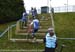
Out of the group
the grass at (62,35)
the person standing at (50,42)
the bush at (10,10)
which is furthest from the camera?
the bush at (10,10)

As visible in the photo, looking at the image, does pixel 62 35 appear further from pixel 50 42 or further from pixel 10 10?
pixel 10 10

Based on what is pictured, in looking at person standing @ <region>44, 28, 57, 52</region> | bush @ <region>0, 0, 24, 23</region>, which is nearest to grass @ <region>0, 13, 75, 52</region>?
bush @ <region>0, 0, 24, 23</region>

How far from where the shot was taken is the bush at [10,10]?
36.8 metres

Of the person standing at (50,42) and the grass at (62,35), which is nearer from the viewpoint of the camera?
the person standing at (50,42)

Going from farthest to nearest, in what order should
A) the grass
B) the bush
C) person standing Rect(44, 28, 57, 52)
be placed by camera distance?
the bush, the grass, person standing Rect(44, 28, 57, 52)

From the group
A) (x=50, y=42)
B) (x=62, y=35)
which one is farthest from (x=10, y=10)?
(x=50, y=42)

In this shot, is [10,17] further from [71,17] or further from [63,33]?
[63,33]

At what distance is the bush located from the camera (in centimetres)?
3684

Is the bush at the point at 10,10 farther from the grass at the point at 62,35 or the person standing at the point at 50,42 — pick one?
the person standing at the point at 50,42

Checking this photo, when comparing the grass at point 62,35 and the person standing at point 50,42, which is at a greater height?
the person standing at point 50,42

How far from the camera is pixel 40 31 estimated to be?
85.9 ft

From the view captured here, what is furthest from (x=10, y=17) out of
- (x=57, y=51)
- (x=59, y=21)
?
(x=57, y=51)

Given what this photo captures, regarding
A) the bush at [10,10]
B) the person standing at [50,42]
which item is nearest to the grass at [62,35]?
the bush at [10,10]

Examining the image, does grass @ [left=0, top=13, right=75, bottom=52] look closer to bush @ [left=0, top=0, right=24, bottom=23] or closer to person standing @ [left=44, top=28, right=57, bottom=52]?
bush @ [left=0, top=0, right=24, bottom=23]
